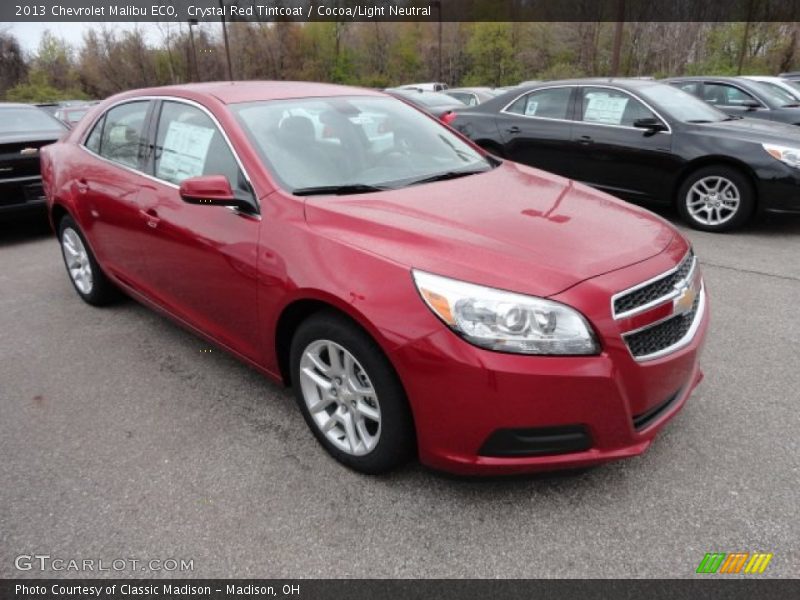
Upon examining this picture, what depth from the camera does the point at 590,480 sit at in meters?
2.44

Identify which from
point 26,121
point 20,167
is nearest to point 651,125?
point 20,167

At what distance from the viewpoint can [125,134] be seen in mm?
3797

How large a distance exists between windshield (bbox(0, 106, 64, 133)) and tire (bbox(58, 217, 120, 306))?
9.54 feet

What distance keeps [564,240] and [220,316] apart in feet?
5.58

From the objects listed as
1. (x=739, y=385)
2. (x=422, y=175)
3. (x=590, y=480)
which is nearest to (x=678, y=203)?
(x=739, y=385)

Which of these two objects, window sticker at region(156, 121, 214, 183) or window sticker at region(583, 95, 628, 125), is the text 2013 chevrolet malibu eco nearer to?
A: window sticker at region(156, 121, 214, 183)

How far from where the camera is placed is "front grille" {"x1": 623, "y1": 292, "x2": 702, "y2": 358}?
6.95ft

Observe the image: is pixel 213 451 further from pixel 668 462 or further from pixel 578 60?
pixel 578 60

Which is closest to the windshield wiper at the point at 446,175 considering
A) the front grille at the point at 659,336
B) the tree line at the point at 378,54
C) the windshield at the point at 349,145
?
the windshield at the point at 349,145

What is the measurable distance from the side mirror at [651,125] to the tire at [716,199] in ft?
1.92

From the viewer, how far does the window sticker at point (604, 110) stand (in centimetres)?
654

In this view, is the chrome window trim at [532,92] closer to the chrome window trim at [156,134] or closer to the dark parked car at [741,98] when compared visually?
the dark parked car at [741,98]
